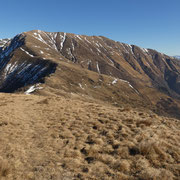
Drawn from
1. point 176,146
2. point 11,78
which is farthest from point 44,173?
point 11,78

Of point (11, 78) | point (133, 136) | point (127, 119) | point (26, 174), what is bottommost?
point (26, 174)

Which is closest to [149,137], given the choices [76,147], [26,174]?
[76,147]

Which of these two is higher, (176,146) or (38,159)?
(176,146)

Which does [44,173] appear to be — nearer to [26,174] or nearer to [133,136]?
[26,174]

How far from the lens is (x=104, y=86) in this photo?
13875cm

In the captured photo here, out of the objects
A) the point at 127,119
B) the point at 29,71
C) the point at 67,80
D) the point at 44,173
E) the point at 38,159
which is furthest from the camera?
the point at 29,71

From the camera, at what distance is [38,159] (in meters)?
10.6

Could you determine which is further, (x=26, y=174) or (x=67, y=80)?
(x=67, y=80)

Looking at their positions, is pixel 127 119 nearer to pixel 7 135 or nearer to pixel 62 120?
pixel 62 120

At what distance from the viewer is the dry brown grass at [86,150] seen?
913 centimetres

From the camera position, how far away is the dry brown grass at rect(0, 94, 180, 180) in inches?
360

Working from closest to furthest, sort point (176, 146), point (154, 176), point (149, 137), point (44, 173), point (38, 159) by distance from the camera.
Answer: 1. point (154, 176)
2. point (44, 173)
3. point (38, 159)
4. point (176, 146)
5. point (149, 137)

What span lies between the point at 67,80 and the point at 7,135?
103 m

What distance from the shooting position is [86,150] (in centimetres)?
1173
